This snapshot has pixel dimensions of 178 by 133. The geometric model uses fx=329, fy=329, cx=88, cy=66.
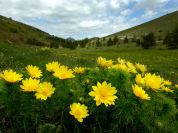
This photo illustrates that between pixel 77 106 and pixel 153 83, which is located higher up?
pixel 153 83

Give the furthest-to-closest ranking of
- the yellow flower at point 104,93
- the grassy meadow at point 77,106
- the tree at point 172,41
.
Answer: the tree at point 172,41 < the grassy meadow at point 77,106 < the yellow flower at point 104,93

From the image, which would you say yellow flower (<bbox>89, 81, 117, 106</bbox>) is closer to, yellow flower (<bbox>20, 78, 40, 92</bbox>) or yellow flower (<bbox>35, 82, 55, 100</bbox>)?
yellow flower (<bbox>35, 82, 55, 100</bbox>)

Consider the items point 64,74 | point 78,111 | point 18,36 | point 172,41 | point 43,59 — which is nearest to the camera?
point 78,111

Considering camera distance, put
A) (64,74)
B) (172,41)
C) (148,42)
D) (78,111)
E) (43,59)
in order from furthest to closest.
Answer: (148,42)
(172,41)
(43,59)
(64,74)
(78,111)

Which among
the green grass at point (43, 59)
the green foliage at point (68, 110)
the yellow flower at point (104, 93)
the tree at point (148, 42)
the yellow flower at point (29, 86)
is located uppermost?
the yellow flower at point (29, 86)

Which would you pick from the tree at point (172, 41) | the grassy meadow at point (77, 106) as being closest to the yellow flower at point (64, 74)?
the grassy meadow at point (77, 106)

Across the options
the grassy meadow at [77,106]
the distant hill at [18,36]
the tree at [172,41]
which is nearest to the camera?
the grassy meadow at [77,106]

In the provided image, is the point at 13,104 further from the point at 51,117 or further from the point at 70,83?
the point at 70,83

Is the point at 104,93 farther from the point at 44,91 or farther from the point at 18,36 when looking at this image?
the point at 18,36

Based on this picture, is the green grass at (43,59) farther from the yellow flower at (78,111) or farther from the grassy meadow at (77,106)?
the yellow flower at (78,111)

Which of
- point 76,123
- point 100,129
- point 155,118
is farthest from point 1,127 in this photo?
point 155,118

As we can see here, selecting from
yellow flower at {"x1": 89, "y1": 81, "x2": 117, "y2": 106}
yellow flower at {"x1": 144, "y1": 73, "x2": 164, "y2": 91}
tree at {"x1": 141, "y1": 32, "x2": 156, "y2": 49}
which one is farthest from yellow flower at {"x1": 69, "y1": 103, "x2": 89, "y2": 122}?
tree at {"x1": 141, "y1": 32, "x2": 156, "y2": 49}

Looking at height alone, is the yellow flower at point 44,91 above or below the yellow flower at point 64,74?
below

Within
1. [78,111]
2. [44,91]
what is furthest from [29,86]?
[78,111]
